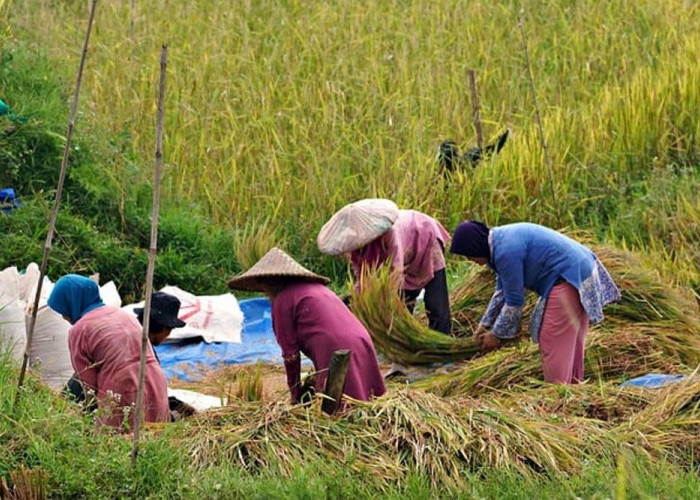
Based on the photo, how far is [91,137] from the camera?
9797 mm

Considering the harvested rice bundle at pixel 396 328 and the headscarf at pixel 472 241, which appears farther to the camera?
the harvested rice bundle at pixel 396 328

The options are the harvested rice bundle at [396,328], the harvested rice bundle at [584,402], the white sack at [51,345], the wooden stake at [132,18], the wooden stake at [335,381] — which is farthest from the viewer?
the wooden stake at [132,18]

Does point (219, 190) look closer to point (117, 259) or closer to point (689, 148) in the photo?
point (117, 259)

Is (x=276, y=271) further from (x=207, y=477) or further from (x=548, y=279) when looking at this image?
(x=548, y=279)

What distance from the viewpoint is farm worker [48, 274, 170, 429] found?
17.9ft

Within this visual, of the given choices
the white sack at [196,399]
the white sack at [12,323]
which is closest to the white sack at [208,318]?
the white sack at [12,323]

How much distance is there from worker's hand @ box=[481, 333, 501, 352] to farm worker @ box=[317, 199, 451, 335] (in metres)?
0.67

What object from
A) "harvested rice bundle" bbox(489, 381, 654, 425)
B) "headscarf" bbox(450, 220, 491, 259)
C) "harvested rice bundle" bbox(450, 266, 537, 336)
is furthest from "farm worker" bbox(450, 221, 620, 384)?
"harvested rice bundle" bbox(450, 266, 537, 336)

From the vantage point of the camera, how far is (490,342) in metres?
6.52

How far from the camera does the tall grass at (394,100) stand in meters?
9.69

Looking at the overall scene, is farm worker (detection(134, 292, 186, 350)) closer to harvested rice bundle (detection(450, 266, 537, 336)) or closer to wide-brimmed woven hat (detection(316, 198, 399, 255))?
wide-brimmed woven hat (detection(316, 198, 399, 255))

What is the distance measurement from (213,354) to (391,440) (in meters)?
3.50

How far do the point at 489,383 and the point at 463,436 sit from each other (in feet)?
5.78

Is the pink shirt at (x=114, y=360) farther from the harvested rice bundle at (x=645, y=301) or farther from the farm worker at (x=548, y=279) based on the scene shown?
the harvested rice bundle at (x=645, y=301)
